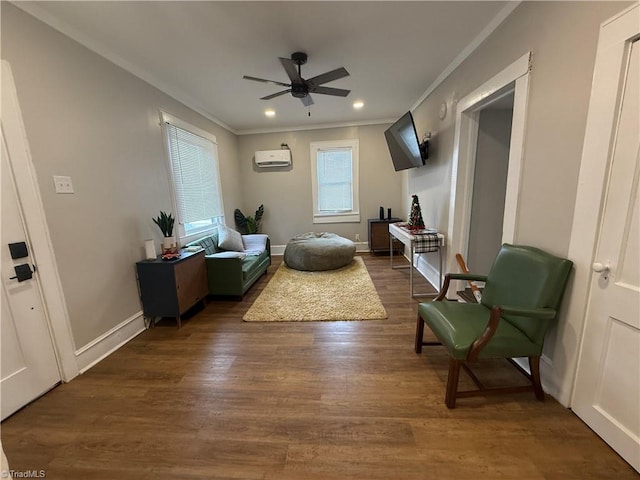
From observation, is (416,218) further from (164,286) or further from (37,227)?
(37,227)

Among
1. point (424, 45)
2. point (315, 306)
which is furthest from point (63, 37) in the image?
point (315, 306)

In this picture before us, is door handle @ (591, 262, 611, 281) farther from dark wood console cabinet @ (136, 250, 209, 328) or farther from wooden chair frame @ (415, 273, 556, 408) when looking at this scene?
dark wood console cabinet @ (136, 250, 209, 328)

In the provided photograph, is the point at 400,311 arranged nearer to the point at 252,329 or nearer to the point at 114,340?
the point at 252,329

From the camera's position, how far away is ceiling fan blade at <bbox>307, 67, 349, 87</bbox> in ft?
7.36

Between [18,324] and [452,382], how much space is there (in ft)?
9.06

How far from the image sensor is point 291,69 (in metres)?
2.21

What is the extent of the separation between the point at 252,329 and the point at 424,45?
10.5ft

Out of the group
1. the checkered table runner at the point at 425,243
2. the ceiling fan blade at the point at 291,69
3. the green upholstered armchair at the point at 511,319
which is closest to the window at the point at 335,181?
the checkered table runner at the point at 425,243

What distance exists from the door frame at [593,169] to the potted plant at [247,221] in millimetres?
4667

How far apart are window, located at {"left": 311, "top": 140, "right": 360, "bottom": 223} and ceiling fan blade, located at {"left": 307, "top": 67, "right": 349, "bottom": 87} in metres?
2.61

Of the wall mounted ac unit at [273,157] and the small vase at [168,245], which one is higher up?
the wall mounted ac unit at [273,157]

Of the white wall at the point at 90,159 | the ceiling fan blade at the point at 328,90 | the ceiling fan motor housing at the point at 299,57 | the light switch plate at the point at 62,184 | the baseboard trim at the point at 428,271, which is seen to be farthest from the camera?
the baseboard trim at the point at 428,271

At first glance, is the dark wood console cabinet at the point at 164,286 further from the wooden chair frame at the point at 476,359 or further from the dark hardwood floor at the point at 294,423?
the wooden chair frame at the point at 476,359

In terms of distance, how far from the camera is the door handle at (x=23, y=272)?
1588mm
